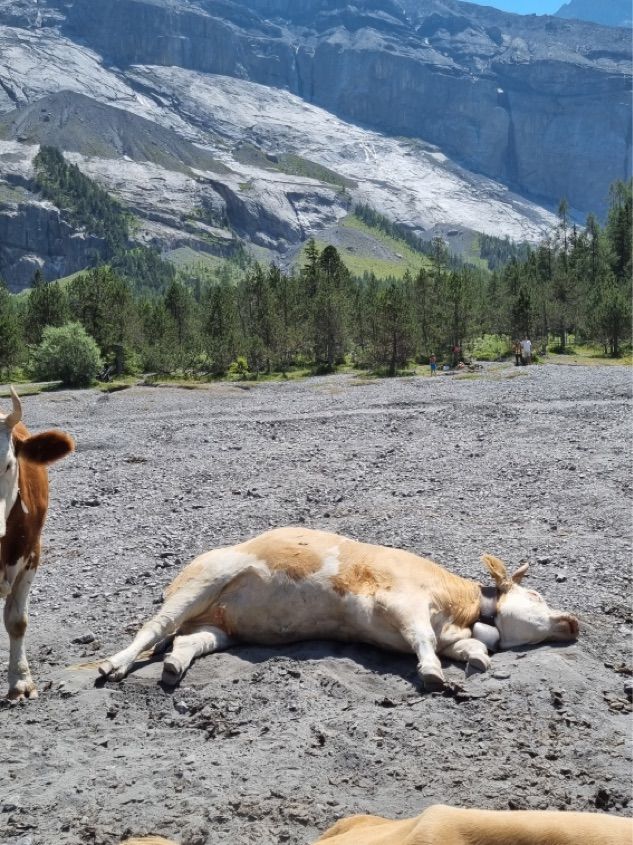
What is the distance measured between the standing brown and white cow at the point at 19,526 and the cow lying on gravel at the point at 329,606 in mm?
1046

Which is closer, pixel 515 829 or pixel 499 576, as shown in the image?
pixel 515 829

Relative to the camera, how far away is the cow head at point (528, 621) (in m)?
7.43

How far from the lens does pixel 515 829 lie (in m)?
2.89

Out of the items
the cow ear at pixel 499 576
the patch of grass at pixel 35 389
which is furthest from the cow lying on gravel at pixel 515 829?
the patch of grass at pixel 35 389

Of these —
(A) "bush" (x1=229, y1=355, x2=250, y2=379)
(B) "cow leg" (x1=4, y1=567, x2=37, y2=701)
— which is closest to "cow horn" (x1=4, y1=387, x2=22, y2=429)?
(B) "cow leg" (x1=4, y1=567, x2=37, y2=701)

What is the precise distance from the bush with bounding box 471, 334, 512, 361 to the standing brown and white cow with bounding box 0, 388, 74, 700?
193 ft

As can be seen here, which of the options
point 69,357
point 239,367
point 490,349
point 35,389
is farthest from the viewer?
point 490,349

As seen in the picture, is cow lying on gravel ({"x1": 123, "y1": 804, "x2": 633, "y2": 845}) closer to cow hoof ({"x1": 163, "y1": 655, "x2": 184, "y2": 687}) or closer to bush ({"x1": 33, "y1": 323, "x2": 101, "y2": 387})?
cow hoof ({"x1": 163, "y1": 655, "x2": 184, "y2": 687})

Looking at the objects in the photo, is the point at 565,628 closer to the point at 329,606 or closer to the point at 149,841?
the point at 329,606

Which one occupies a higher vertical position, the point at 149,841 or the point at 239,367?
the point at 149,841

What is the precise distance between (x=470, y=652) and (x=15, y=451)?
4685mm

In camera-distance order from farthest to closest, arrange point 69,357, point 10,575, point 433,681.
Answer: point 69,357 → point 10,575 → point 433,681

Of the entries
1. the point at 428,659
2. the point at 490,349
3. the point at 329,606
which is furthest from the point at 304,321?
the point at 428,659

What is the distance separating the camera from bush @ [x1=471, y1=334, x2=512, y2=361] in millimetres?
66375
